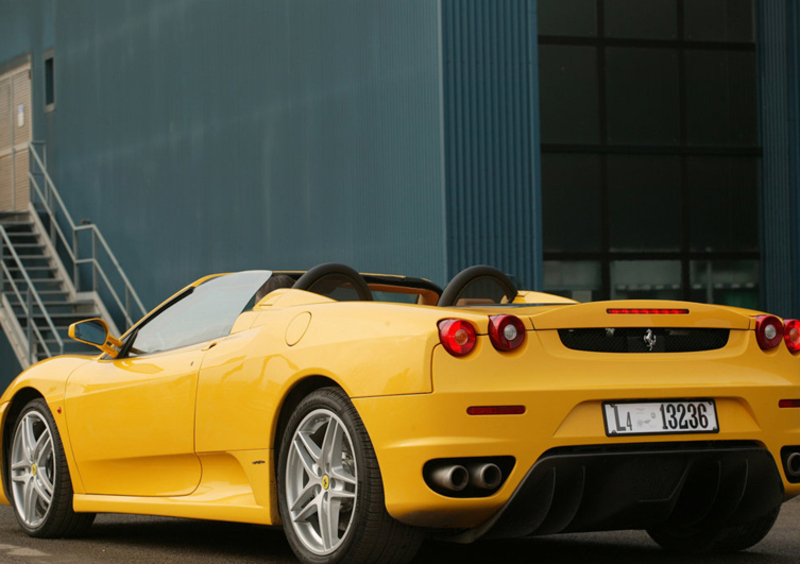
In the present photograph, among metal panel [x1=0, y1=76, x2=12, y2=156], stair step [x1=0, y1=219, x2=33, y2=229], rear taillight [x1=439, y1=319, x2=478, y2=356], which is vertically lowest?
rear taillight [x1=439, y1=319, x2=478, y2=356]

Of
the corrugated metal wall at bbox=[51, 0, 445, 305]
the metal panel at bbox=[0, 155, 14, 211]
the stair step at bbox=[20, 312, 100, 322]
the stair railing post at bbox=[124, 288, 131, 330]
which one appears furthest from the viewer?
the metal panel at bbox=[0, 155, 14, 211]

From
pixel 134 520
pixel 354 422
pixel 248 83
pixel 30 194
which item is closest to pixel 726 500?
pixel 354 422

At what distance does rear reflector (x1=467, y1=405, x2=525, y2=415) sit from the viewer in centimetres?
473

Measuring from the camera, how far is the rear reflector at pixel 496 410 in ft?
15.5

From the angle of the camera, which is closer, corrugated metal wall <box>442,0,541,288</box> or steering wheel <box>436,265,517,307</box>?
steering wheel <box>436,265,517,307</box>

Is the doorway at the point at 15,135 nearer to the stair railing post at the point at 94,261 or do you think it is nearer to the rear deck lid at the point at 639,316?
the stair railing post at the point at 94,261

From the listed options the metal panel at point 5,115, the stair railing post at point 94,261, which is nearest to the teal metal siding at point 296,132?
the stair railing post at point 94,261

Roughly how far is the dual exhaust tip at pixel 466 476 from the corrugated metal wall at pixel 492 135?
765 centimetres

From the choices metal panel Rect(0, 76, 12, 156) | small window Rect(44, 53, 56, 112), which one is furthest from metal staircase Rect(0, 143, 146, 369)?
metal panel Rect(0, 76, 12, 156)

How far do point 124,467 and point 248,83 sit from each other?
10.2 m

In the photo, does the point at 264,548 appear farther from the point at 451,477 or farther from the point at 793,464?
the point at 793,464

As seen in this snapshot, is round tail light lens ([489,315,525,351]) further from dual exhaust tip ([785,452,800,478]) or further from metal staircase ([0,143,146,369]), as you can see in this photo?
metal staircase ([0,143,146,369])

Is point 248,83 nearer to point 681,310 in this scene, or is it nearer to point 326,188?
point 326,188

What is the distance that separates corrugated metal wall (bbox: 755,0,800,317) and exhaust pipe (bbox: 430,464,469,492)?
11172 millimetres
